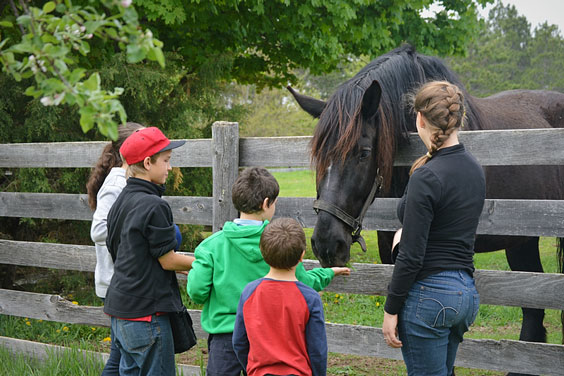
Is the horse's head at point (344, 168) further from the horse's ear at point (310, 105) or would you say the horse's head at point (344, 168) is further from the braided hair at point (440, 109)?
the braided hair at point (440, 109)

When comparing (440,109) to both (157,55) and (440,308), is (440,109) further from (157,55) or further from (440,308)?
(157,55)

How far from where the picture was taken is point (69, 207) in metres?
4.89

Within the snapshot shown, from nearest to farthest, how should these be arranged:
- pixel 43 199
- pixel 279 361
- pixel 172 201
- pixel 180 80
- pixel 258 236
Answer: pixel 279 361, pixel 258 236, pixel 172 201, pixel 43 199, pixel 180 80

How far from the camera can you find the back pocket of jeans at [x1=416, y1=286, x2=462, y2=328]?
2.38 metres

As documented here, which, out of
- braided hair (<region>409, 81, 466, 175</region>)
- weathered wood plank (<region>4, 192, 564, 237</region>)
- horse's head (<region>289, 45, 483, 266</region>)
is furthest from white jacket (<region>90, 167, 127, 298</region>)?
braided hair (<region>409, 81, 466, 175</region>)

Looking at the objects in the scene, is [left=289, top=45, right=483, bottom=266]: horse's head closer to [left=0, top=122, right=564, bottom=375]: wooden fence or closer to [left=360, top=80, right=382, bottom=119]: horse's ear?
[left=360, top=80, right=382, bottom=119]: horse's ear

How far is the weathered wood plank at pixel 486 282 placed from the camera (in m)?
3.25

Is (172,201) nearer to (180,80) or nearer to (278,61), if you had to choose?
(180,80)

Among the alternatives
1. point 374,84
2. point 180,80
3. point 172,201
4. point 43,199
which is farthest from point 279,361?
point 180,80

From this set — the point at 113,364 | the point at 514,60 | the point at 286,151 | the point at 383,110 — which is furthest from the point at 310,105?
the point at 514,60

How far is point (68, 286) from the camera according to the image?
673 centimetres

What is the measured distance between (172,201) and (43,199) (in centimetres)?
139

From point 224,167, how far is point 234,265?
1551 mm

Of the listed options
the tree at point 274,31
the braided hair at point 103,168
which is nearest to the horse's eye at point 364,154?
the braided hair at point 103,168
